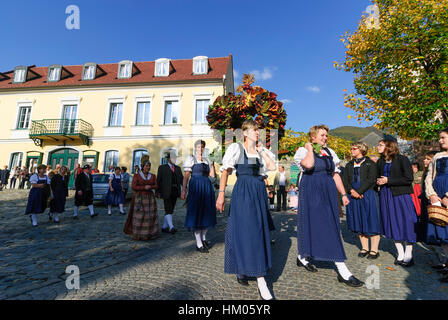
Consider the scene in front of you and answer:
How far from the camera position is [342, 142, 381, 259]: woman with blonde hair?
3.99 meters

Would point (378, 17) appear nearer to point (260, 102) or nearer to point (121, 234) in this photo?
point (260, 102)

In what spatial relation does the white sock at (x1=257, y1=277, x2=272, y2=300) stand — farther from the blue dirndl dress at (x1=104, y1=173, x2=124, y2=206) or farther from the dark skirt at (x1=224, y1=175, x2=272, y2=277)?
the blue dirndl dress at (x1=104, y1=173, x2=124, y2=206)

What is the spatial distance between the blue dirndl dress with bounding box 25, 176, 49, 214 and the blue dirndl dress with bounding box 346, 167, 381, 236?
339 inches

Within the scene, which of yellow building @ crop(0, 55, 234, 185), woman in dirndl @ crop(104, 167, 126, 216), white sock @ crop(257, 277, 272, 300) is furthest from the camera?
yellow building @ crop(0, 55, 234, 185)

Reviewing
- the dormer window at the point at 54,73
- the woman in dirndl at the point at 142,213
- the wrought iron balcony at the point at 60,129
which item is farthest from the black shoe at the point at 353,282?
the dormer window at the point at 54,73

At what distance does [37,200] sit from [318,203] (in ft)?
26.7

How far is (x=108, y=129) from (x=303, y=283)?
68.6 feet

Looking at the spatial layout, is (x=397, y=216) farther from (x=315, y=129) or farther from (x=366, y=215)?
(x=315, y=129)

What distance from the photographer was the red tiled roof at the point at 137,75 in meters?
20.2

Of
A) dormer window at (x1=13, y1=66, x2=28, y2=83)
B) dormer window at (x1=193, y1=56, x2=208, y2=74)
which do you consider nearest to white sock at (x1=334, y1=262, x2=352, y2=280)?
dormer window at (x1=193, y1=56, x2=208, y2=74)

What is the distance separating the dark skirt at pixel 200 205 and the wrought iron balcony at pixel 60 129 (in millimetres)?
18839

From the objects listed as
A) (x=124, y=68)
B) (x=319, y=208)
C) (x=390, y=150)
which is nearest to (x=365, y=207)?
(x=390, y=150)

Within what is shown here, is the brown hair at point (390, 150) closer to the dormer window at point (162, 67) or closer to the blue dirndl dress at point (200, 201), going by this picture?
the blue dirndl dress at point (200, 201)
